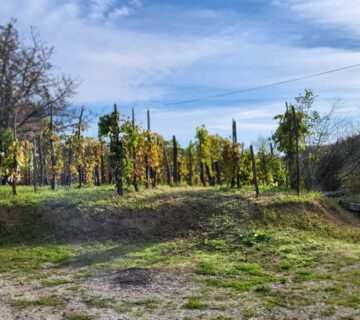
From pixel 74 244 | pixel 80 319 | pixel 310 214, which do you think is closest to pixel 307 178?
pixel 310 214

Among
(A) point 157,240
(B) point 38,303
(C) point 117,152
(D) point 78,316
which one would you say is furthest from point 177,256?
(C) point 117,152

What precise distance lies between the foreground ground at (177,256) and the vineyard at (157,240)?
0.03 m

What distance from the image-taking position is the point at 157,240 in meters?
12.6

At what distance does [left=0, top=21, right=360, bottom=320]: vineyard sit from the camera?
6.99 m

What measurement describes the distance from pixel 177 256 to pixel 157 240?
6.30 ft

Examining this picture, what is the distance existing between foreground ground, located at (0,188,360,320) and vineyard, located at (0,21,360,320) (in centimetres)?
3

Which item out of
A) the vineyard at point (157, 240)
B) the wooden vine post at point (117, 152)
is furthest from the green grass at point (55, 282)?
the wooden vine post at point (117, 152)

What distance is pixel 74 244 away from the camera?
12336 millimetres

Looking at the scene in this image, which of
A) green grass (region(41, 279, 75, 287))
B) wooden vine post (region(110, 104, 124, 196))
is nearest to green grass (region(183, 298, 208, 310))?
green grass (region(41, 279, 75, 287))

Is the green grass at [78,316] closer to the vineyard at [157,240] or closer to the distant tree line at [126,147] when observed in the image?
the vineyard at [157,240]

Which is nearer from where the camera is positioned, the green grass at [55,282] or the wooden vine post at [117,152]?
the green grass at [55,282]

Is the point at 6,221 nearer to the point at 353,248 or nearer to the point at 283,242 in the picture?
the point at 283,242

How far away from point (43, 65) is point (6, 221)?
11680 mm

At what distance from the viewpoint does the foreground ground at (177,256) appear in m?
6.81
